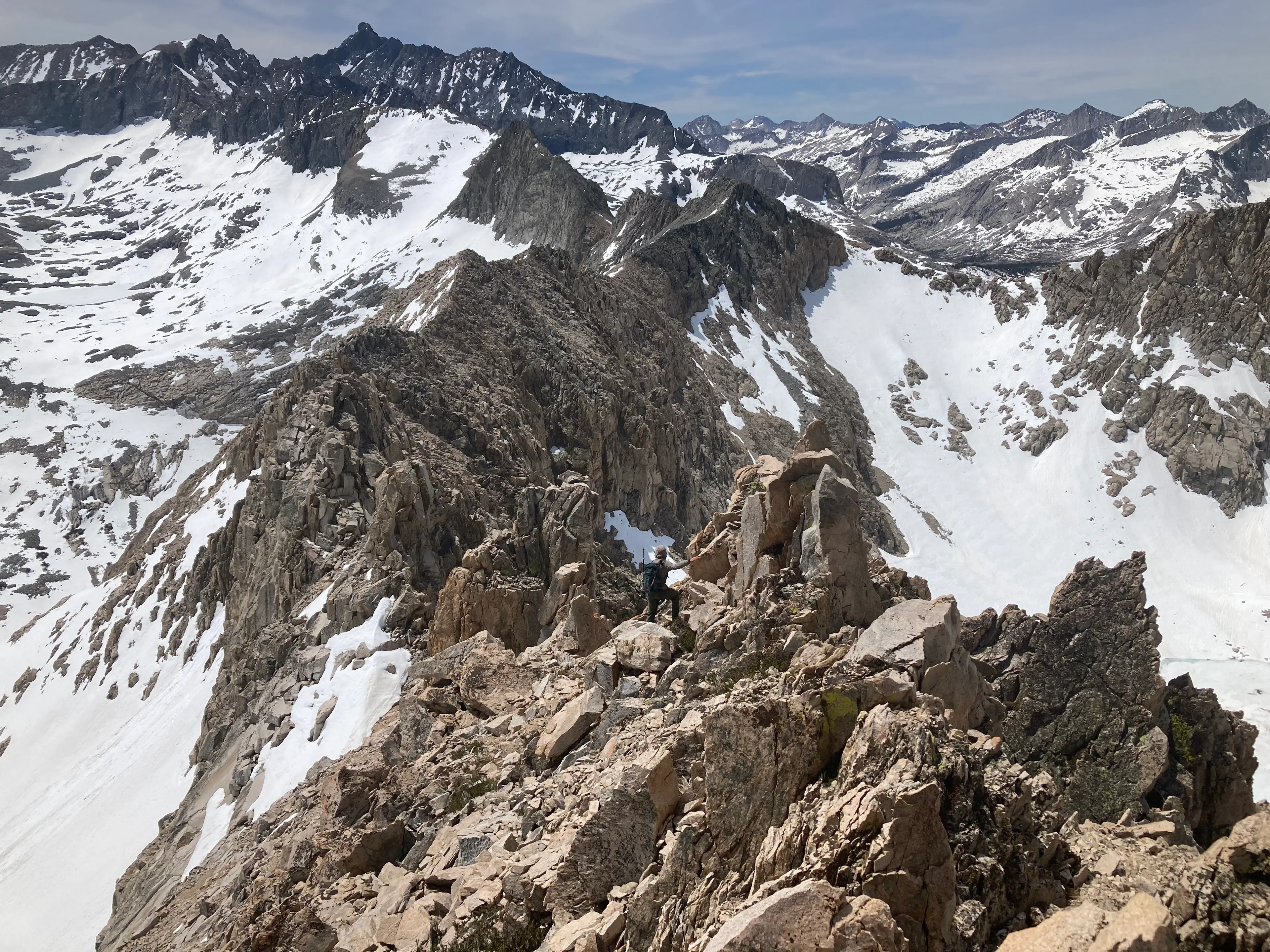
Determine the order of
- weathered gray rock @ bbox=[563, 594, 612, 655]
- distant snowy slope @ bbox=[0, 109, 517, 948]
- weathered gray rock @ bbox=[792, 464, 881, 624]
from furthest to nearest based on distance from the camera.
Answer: distant snowy slope @ bbox=[0, 109, 517, 948]
weathered gray rock @ bbox=[563, 594, 612, 655]
weathered gray rock @ bbox=[792, 464, 881, 624]

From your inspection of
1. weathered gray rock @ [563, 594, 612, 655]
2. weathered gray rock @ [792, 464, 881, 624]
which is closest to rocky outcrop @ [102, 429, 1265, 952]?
weathered gray rock @ [792, 464, 881, 624]

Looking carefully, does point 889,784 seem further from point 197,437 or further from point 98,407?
point 98,407

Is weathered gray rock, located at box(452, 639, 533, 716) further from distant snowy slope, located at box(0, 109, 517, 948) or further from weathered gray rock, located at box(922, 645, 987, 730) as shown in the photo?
distant snowy slope, located at box(0, 109, 517, 948)

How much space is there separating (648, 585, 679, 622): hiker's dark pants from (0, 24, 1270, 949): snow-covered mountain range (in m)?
6.04

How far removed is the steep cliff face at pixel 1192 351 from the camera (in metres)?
68.9

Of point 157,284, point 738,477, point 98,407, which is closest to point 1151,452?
point 738,477

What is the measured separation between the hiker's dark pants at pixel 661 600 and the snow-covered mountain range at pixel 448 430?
6.04 meters

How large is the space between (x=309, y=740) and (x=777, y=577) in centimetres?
1393

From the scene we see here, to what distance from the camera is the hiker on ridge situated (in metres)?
16.1

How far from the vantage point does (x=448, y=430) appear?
36594 millimetres

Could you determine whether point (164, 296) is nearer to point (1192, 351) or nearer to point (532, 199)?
point (532, 199)

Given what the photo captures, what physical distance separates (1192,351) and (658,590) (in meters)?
81.3

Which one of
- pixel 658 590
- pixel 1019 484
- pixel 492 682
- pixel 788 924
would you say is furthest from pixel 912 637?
pixel 1019 484

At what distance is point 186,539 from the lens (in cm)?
3888
